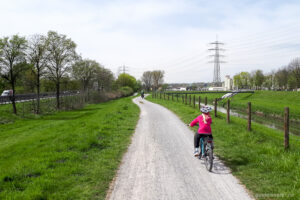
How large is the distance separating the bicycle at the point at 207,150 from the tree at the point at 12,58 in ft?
90.0

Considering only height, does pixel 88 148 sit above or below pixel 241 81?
below

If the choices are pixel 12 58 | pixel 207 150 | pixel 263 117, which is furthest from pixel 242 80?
pixel 207 150

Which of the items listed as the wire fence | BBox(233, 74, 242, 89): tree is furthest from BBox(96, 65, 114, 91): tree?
BBox(233, 74, 242, 89): tree

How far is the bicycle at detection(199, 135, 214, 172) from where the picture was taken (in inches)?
224

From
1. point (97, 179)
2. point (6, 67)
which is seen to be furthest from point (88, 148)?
point (6, 67)

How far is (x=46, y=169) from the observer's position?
5699mm

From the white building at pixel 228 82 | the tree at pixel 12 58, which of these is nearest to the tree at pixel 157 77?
the white building at pixel 228 82

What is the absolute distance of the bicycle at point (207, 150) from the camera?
5.70 m

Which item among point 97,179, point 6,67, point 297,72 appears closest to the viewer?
point 97,179

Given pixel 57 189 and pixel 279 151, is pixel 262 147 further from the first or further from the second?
pixel 57 189

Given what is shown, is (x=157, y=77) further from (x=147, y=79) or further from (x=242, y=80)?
(x=242, y=80)

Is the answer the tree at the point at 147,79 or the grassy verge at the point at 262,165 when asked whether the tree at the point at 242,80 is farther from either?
the grassy verge at the point at 262,165

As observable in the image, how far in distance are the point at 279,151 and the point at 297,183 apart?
256 cm

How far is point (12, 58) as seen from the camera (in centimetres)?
2675
